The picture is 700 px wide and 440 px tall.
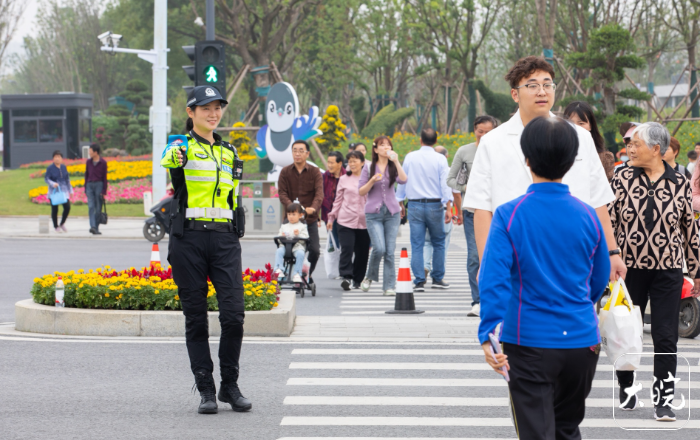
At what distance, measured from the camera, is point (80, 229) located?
22.5 metres

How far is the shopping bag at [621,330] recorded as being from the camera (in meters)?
4.37

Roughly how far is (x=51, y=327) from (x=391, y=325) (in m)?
3.33

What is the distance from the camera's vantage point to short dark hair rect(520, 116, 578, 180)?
3350 millimetres

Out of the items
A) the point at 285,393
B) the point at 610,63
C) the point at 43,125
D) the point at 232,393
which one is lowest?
the point at 285,393

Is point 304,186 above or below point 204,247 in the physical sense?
above

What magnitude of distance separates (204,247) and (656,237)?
290 cm

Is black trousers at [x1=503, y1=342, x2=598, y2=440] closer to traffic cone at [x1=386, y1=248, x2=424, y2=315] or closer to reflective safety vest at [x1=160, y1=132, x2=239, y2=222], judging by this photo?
reflective safety vest at [x1=160, y1=132, x2=239, y2=222]

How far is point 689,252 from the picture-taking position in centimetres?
591

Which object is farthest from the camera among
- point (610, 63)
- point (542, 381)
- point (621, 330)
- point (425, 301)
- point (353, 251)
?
point (610, 63)

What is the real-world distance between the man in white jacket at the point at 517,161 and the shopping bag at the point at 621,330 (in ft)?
0.78

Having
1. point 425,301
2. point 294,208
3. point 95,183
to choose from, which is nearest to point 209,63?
point 294,208

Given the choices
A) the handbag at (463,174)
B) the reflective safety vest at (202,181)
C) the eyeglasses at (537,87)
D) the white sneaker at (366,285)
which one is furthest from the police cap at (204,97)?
the white sneaker at (366,285)

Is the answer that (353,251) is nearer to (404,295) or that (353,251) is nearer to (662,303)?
(404,295)

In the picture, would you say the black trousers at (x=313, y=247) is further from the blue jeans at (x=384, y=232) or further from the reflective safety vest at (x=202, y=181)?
the reflective safety vest at (x=202, y=181)
